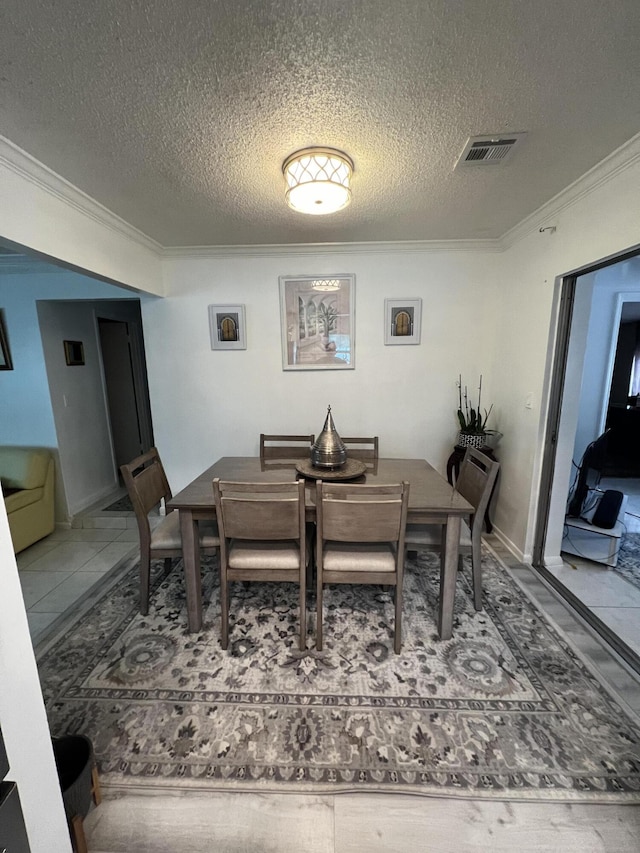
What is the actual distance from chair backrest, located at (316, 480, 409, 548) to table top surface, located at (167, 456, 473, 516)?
165mm

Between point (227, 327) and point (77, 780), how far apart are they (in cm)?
288

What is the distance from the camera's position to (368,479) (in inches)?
83.4

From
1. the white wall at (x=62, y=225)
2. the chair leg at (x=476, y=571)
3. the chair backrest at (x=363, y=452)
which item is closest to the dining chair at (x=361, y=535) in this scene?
the chair leg at (x=476, y=571)

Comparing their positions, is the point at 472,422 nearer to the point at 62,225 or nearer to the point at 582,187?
the point at 582,187

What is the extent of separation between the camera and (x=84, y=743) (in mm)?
1134

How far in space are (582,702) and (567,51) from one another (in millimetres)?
2509

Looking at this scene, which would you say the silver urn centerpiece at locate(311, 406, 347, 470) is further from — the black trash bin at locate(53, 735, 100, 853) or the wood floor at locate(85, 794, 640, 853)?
the black trash bin at locate(53, 735, 100, 853)

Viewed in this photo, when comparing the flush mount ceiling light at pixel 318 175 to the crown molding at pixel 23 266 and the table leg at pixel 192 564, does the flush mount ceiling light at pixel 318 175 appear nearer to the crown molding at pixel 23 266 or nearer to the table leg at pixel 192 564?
the table leg at pixel 192 564

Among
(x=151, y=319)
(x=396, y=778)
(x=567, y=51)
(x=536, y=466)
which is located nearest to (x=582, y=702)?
(x=396, y=778)

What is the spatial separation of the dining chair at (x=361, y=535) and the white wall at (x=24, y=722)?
0.99 meters

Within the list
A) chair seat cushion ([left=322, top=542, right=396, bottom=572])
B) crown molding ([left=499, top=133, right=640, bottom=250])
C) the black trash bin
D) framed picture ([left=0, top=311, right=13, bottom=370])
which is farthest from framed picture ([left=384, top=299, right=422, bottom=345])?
framed picture ([left=0, top=311, right=13, bottom=370])

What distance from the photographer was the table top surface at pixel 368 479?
1.70 meters

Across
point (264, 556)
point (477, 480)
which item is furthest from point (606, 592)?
point (264, 556)

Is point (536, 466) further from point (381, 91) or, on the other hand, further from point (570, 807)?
point (381, 91)
